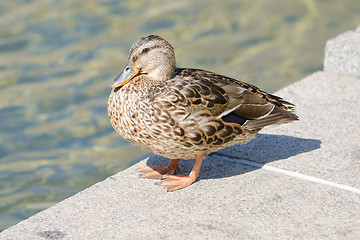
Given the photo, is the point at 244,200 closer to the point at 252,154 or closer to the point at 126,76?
the point at 252,154

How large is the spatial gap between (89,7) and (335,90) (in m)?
5.35

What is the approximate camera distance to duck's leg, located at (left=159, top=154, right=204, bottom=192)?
4211mm

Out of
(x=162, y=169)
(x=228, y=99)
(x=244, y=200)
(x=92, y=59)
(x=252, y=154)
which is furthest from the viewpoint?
(x=92, y=59)

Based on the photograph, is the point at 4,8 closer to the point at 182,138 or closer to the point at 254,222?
the point at 182,138

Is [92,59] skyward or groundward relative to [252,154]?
skyward

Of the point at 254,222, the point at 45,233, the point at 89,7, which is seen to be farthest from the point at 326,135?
the point at 89,7

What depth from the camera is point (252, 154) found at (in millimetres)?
4676

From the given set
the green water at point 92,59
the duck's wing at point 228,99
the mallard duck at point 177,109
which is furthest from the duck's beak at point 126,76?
the green water at point 92,59

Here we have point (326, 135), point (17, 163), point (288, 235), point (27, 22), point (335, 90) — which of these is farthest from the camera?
point (27, 22)

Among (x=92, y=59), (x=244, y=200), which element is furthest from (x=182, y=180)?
(x=92, y=59)

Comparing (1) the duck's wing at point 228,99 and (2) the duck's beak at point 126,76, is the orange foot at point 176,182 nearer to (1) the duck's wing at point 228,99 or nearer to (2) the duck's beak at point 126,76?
(1) the duck's wing at point 228,99

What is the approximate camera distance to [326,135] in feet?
A: 16.1

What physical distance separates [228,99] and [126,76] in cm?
75

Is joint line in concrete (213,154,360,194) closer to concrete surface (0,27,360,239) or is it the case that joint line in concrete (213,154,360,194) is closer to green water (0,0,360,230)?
concrete surface (0,27,360,239)
